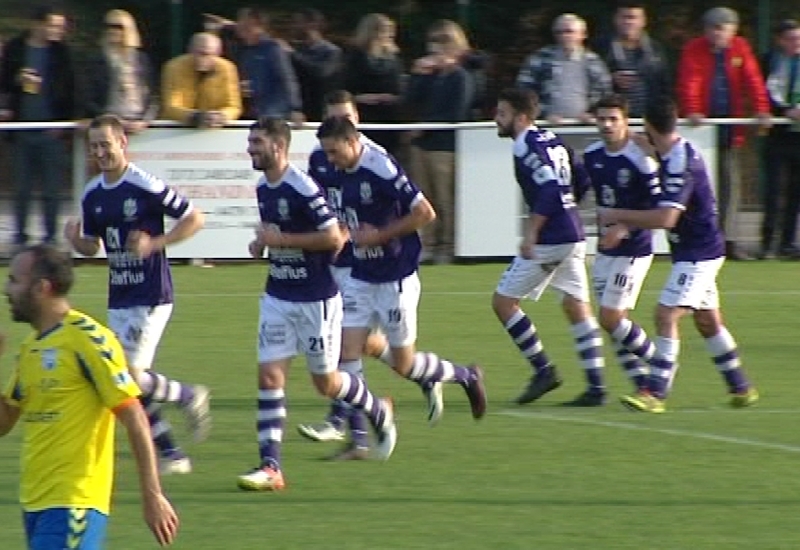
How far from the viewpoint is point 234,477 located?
1039 cm

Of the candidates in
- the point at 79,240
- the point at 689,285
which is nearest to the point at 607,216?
the point at 689,285

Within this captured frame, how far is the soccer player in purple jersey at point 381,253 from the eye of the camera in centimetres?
1091

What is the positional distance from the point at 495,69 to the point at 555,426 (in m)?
13.5

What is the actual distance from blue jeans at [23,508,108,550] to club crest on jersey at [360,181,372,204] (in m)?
4.46

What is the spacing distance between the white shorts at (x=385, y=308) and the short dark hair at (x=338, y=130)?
3.08 ft

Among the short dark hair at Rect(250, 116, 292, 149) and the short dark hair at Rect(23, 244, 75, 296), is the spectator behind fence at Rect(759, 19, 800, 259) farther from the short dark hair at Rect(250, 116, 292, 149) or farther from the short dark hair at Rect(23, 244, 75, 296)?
the short dark hair at Rect(23, 244, 75, 296)

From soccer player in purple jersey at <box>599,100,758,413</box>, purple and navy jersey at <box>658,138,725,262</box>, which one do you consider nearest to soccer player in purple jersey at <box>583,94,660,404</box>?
soccer player in purple jersey at <box>599,100,758,413</box>

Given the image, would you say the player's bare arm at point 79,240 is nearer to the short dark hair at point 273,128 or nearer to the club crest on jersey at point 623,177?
the short dark hair at point 273,128

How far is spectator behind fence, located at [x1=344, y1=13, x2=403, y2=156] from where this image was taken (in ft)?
61.9

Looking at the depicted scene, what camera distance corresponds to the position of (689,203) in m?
12.0

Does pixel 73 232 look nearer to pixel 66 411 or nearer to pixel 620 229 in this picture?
pixel 620 229

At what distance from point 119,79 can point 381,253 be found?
7.79 metres

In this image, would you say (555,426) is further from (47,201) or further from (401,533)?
(47,201)

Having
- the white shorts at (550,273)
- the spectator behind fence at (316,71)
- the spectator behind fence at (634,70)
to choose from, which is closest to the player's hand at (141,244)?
the white shorts at (550,273)
